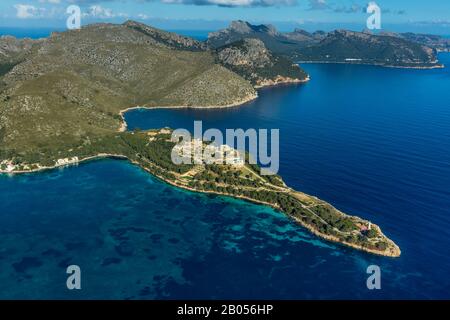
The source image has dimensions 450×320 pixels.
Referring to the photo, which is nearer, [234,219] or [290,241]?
[290,241]

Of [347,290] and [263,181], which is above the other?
[263,181]

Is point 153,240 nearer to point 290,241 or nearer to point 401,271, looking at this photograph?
point 290,241

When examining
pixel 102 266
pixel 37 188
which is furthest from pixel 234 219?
pixel 37 188

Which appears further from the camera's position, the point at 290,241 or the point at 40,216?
the point at 40,216

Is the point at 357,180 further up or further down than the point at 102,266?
further up

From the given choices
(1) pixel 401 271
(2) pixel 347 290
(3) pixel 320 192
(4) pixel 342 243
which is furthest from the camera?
(3) pixel 320 192
